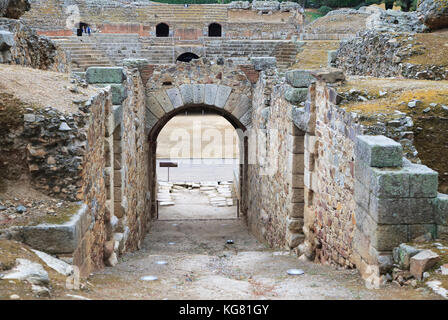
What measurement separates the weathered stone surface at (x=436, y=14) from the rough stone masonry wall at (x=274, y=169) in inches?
154

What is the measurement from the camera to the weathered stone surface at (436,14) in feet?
35.7

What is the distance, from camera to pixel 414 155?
5.00m

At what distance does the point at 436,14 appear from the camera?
36.0 feet

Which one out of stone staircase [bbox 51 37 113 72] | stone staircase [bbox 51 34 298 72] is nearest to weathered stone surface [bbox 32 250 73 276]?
stone staircase [bbox 51 37 113 72]

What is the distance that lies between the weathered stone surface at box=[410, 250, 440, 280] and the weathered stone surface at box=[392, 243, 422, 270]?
0.07 meters

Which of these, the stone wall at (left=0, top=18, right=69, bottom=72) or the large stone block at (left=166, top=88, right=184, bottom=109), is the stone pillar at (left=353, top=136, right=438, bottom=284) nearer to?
the stone wall at (left=0, top=18, right=69, bottom=72)

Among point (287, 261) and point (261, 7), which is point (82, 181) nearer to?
point (287, 261)

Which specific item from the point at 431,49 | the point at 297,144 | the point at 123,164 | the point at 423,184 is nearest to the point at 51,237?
the point at 423,184

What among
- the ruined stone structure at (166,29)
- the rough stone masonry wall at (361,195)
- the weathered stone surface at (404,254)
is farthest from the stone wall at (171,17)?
the weathered stone surface at (404,254)

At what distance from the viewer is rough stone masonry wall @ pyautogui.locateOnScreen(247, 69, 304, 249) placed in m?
7.38

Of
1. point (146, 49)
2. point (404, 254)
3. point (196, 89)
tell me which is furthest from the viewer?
point (146, 49)

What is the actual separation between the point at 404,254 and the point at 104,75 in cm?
489

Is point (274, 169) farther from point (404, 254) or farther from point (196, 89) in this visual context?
point (404, 254)

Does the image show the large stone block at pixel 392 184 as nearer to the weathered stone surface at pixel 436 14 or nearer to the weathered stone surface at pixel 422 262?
the weathered stone surface at pixel 422 262
